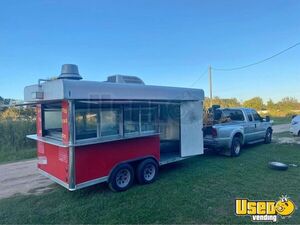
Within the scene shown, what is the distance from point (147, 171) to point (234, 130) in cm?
468

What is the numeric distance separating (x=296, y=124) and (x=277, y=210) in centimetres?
1193

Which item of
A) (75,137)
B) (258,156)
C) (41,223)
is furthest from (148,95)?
(258,156)

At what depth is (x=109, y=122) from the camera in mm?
5289

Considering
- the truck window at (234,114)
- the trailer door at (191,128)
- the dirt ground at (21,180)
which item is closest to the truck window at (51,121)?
the dirt ground at (21,180)

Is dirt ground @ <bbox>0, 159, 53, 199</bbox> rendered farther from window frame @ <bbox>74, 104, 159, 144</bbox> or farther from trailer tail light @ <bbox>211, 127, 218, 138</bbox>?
trailer tail light @ <bbox>211, 127, 218, 138</bbox>

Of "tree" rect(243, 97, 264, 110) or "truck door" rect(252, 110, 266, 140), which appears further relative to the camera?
"tree" rect(243, 97, 264, 110)

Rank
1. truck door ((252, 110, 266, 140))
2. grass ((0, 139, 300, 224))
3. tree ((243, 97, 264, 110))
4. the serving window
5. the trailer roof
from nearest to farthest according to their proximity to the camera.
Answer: grass ((0, 139, 300, 224))
the trailer roof
the serving window
truck door ((252, 110, 266, 140))
tree ((243, 97, 264, 110))

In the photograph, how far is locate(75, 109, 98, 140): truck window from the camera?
186 inches

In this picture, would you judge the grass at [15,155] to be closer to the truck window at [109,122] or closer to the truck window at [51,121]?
the truck window at [51,121]

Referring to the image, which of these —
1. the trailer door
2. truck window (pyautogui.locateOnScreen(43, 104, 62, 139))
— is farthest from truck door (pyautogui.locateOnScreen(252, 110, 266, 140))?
truck window (pyautogui.locateOnScreen(43, 104, 62, 139))

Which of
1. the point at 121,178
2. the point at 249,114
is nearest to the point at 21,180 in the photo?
the point at 121,178

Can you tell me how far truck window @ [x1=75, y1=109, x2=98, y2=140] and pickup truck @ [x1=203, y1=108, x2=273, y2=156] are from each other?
5.13 m

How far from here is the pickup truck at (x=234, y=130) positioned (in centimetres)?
860

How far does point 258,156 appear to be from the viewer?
28.9ft
